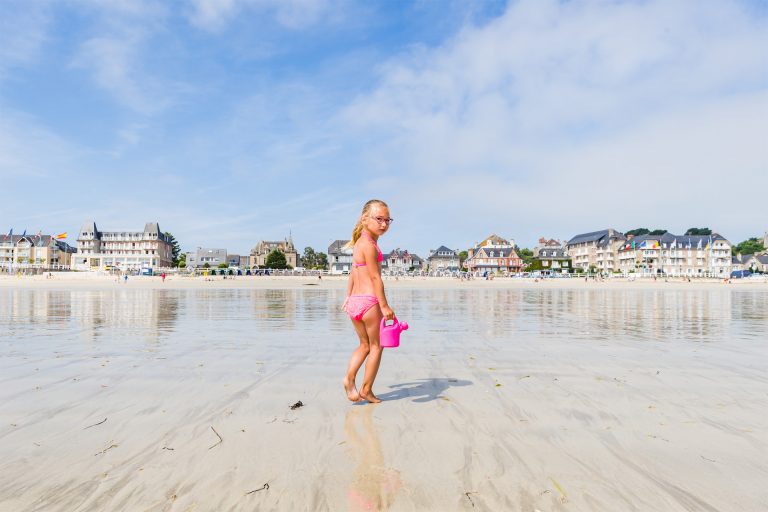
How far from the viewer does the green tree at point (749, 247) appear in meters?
169

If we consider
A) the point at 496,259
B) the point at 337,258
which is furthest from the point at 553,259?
the point at 337,258

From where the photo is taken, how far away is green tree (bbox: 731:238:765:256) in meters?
169

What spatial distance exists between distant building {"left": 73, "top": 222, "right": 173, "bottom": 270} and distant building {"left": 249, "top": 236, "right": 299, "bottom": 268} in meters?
36.2

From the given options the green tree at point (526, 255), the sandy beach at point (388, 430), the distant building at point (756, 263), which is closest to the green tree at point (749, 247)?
the distant building at point (756, 263)

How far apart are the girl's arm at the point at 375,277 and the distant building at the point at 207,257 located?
555 feet

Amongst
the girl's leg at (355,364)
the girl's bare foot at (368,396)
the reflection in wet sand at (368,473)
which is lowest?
the reflection in wet sand at (368,473)

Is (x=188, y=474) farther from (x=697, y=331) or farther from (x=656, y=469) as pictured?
(x=697, y=331)

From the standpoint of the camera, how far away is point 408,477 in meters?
2.83

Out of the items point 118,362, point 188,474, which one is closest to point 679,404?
point 188,474

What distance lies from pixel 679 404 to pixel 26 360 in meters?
8.64

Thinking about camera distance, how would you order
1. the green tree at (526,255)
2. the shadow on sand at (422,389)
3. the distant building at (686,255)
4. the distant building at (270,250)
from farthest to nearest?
the distant building at (270,250), the green tree at (526,255), the distant building at (686,255), the shadow on sand at (422,389)

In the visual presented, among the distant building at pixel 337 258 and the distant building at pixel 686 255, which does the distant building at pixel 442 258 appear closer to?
the distant building at pixel 337 258

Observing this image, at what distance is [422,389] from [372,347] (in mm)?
973

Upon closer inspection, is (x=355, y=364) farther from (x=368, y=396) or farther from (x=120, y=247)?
(x=120, y=247)
